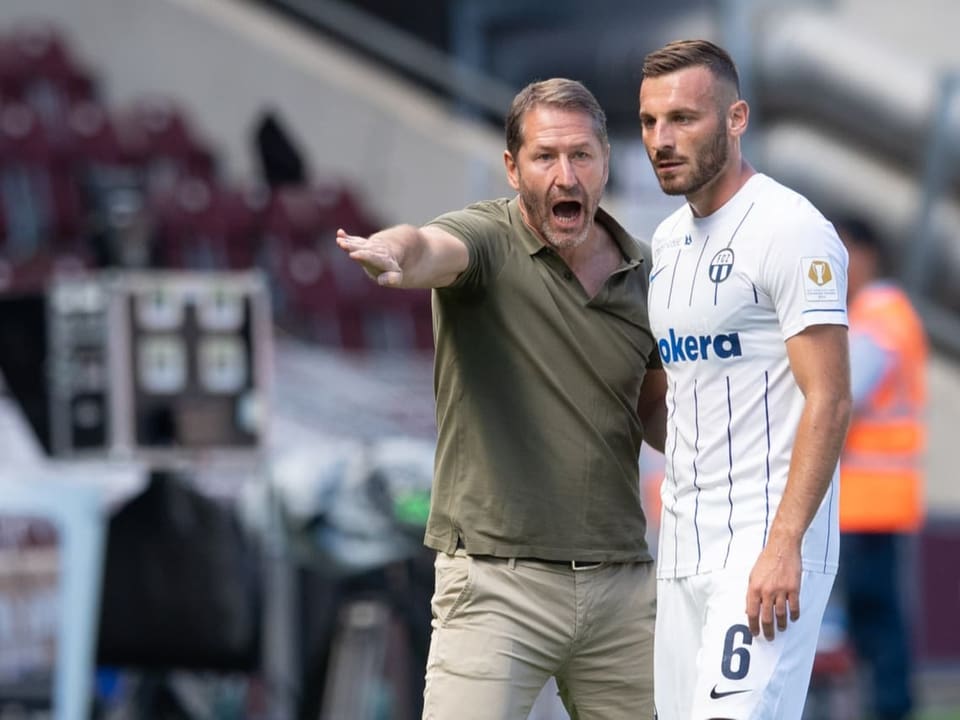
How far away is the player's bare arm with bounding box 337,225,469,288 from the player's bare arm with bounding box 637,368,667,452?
55cm

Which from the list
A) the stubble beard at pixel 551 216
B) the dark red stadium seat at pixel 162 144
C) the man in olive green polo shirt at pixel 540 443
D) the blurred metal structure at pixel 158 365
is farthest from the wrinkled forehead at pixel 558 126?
the dark red stadium seat at pixel 162 144

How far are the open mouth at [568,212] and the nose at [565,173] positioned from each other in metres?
0.06

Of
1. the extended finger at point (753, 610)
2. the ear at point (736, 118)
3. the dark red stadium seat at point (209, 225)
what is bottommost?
the extended finger at point (753, 610)

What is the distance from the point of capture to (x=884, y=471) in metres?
7.45

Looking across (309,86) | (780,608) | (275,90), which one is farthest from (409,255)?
(275,90)

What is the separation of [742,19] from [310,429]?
3.37m

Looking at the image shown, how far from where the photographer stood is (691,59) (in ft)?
11.4

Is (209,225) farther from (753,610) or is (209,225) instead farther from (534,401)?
(753,610)

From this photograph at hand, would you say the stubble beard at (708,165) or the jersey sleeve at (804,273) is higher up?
the stubble beard at (708,165)

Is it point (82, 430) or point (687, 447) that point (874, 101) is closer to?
point (82, 430)

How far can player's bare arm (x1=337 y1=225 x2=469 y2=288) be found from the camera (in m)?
3.27

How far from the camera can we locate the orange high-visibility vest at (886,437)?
292 inches

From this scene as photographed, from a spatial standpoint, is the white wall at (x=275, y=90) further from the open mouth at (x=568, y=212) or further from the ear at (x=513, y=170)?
the open mouth at (x=568, y=212)

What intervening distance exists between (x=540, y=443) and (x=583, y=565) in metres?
0.27
